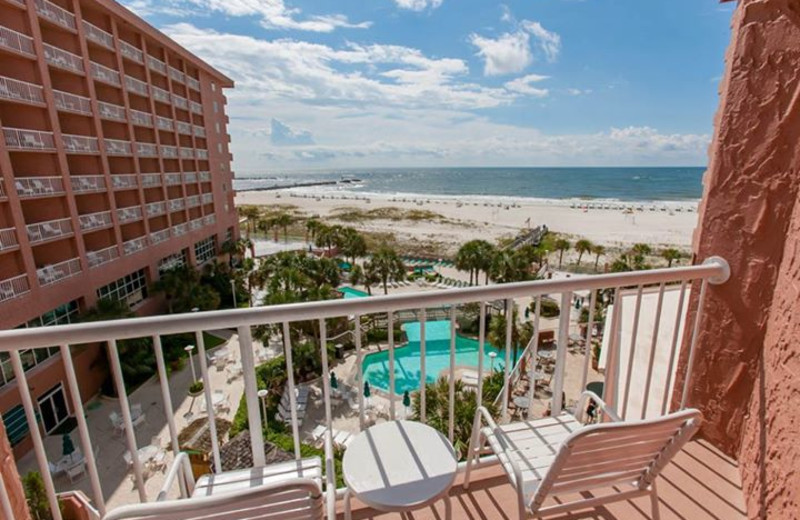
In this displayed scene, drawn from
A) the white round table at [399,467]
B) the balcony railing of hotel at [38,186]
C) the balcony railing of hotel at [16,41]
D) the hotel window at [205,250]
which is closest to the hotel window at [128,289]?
the balcony railing of hotel at [38,186]

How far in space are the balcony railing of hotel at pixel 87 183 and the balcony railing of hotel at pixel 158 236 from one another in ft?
9.73

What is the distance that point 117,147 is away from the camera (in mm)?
14422

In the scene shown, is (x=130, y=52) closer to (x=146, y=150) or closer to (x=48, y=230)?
(x=146, y=150)

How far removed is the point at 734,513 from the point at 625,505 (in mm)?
537

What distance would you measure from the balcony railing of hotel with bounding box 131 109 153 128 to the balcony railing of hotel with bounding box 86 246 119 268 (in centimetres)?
544

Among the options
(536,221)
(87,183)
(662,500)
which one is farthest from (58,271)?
(536,221)

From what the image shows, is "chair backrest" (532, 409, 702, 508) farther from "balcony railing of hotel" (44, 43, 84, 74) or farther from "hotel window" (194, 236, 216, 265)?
"hotel window" (194, 236, 216, 265)

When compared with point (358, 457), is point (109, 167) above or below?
above

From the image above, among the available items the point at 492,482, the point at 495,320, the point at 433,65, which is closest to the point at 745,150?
the point at 492,482

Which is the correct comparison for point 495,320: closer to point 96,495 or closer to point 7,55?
point 96,495

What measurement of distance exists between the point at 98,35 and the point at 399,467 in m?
18.4

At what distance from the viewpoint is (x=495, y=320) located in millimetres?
13133

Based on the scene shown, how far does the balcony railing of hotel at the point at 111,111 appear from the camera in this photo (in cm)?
1362

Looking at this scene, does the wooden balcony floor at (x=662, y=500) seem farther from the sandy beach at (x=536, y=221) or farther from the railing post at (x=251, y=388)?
the sandy beach at (x=536, y=221)
